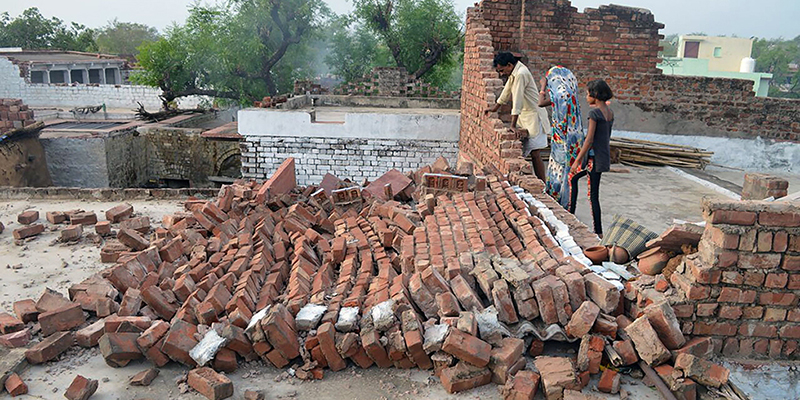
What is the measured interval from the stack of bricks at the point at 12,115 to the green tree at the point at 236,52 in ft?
35.3

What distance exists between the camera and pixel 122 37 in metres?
58.7

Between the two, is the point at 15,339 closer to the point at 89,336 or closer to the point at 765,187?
the point at 89,336

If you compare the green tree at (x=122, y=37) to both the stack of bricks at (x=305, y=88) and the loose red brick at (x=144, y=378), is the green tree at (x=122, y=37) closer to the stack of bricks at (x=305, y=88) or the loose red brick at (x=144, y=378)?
the stack of bricks at (x=305, y=88)

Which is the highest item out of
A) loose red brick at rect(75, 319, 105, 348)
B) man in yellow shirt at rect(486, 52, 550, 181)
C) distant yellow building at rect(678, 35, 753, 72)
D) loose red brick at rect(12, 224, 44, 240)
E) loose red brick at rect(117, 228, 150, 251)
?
distant yellow building at rect(678, 35, 753, 72)

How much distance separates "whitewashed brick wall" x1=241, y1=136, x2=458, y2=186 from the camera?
34.7 feet

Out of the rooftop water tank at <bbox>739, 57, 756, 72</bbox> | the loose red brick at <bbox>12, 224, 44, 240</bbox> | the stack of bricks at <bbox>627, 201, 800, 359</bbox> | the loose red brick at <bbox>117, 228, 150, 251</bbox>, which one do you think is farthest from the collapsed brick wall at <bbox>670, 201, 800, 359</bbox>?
the rooftop water tank at <bbox>739, 57, 756, 72</bbox>

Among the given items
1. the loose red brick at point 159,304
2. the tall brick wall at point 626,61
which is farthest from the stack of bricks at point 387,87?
the loose red brick at point 159,304

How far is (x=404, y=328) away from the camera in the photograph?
309 centimetres

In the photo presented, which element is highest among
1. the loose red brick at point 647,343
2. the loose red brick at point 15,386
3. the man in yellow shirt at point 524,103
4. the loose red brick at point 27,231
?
the man in yellow shirt at point 524,103

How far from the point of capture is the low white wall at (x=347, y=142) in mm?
10383

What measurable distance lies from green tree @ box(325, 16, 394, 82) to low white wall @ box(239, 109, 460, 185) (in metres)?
15.1

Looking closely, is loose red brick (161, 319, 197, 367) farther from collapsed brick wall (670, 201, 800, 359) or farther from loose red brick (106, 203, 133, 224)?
loose red brick (106, 203, 133, 224)

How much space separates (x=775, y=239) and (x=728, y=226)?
10.3 inches

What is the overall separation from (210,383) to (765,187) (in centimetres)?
494
